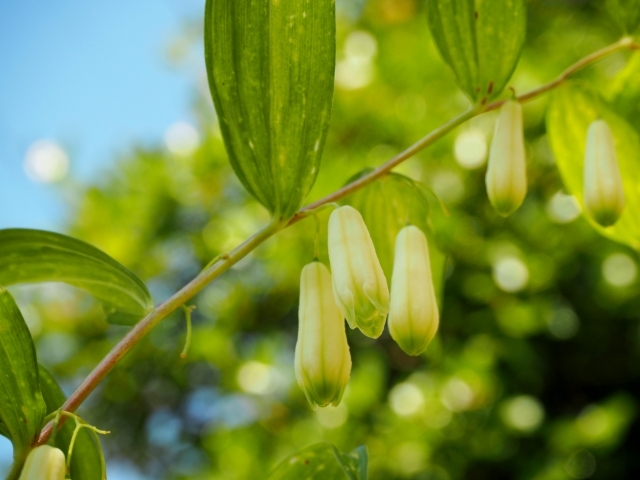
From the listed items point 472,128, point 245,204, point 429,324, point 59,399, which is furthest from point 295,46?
point 245,204

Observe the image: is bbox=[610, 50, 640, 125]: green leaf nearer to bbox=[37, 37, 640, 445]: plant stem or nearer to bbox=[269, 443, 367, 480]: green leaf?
bbox=[37, 37, 640, 445]: plant stem

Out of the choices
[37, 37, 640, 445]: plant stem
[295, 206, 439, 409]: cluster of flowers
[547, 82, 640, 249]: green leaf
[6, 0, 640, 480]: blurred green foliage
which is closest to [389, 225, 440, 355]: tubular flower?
[295, 206, 439, 409]: cluster of flowers

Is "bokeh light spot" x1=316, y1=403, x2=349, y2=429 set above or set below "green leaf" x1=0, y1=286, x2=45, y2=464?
below

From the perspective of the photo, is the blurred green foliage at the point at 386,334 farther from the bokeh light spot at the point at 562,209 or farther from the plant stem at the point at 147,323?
the plant stem at the point at 147,323

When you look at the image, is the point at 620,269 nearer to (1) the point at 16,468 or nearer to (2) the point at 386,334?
(2) the point at 386,334

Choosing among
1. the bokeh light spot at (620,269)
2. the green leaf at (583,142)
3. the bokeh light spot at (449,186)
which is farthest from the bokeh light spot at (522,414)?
the green leaf at (583,142)
